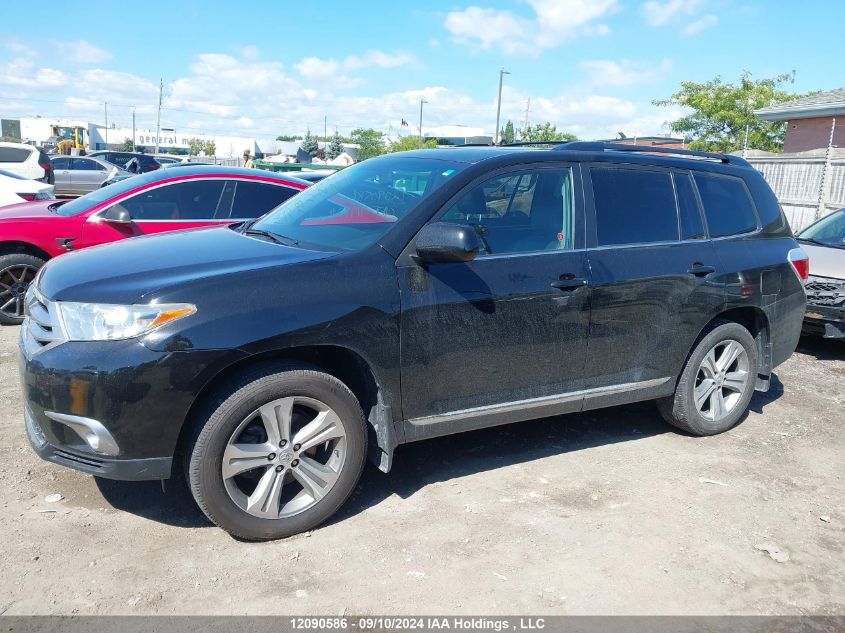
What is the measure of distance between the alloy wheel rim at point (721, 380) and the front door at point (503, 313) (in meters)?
1.18

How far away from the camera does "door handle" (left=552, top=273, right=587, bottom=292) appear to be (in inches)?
159

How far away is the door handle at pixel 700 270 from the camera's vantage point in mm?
4602

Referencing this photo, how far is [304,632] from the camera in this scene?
9.34ft

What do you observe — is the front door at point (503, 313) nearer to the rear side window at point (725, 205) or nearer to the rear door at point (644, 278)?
the rear door at point (644, 278)

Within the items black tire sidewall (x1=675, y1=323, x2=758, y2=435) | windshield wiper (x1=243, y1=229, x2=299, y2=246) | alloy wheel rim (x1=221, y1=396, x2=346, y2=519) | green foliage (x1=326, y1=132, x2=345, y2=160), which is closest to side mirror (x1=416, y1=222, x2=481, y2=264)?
windshield wiper (x1=243, y1=229, x2=299, y2=246)

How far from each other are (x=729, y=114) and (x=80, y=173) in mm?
24773

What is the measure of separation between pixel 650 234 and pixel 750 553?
1932 millimetres

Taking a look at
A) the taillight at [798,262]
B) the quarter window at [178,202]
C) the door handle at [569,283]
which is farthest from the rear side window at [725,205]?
the quarter window at [178,202]

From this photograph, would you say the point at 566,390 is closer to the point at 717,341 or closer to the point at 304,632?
the point at 717,341

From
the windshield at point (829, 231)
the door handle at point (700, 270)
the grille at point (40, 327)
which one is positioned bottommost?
the grille at point (40, 327)

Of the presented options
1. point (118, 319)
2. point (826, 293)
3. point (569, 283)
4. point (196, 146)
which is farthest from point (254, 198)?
point (196, 146)

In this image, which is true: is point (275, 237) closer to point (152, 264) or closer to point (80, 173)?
point (152, 264)

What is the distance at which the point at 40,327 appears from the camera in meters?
3.39

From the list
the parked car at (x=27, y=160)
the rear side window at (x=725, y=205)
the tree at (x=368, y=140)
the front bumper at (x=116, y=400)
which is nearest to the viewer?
the front bumper at (x=116, y=400)
